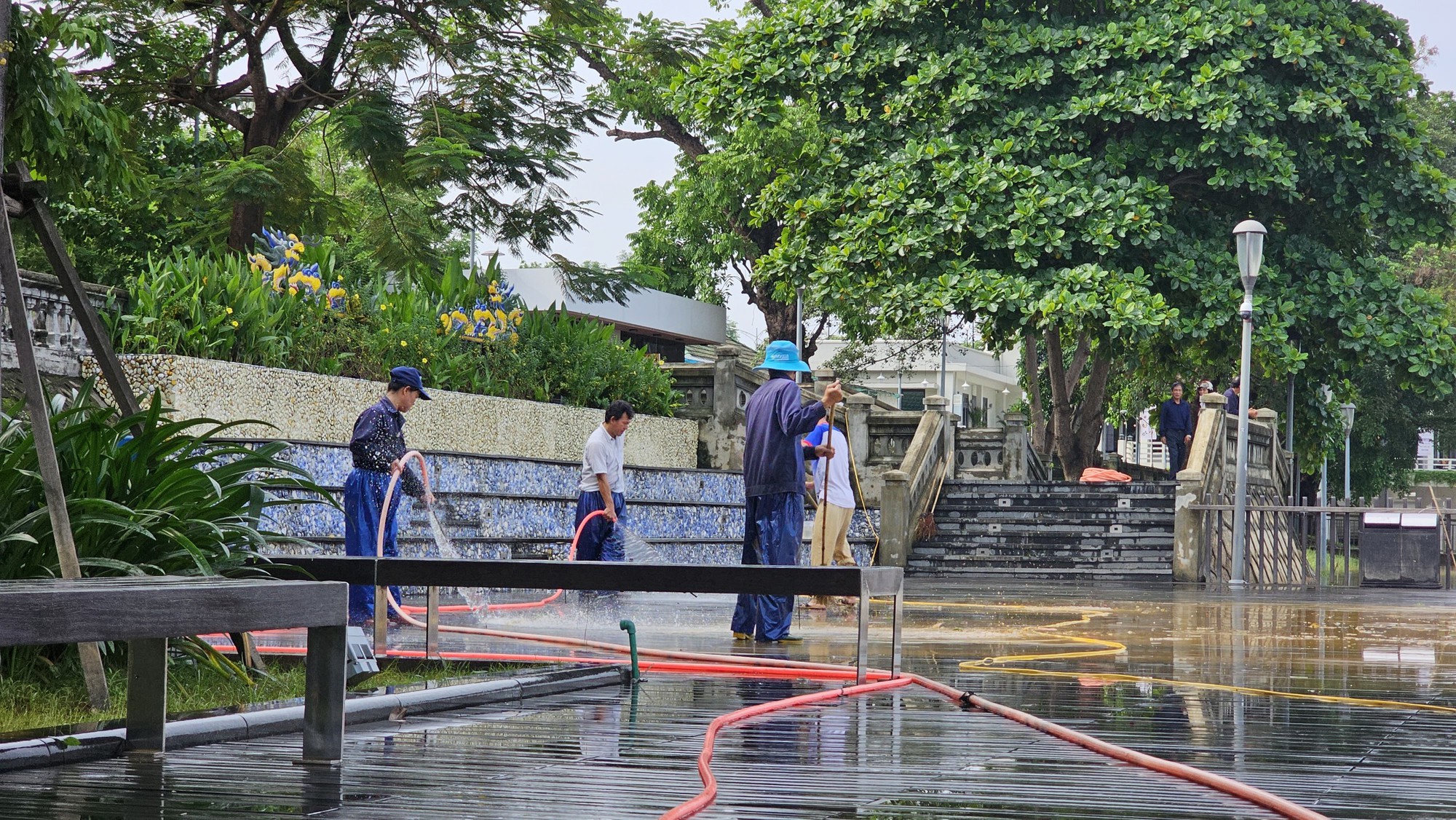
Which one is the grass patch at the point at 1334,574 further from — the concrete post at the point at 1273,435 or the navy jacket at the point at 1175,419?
the navy jacket at the point at 1175,419

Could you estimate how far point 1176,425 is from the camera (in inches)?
1126

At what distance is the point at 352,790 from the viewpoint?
429cm

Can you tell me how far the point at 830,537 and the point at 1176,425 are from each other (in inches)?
595

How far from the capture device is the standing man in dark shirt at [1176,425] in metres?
28.5

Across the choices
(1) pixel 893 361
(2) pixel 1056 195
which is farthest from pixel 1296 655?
(1) pixel 893 361

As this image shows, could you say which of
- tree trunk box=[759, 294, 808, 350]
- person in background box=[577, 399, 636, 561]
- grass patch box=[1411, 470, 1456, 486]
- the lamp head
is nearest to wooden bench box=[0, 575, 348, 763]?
person in background box=[577, 399, 636, 561]

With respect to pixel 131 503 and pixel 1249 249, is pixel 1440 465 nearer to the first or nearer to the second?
pixel 1249 249

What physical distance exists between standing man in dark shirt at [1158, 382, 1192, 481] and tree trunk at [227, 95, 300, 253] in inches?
665

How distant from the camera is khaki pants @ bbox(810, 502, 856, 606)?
14.9 m

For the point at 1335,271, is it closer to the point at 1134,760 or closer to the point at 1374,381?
the point at 1374,381

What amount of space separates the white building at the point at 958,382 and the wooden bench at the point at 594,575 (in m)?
50.0

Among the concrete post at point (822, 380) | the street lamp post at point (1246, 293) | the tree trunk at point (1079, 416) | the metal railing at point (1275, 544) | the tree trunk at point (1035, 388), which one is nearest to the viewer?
the street lamp post at point (1246, 293)

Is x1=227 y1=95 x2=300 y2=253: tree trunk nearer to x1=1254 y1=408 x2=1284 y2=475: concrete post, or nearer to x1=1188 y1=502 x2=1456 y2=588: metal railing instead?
x1=1188 y1=502 x2=1456 y2=588: metal railing

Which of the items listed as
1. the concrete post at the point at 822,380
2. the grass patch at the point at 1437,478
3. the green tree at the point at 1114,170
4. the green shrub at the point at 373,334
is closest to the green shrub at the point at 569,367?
the green shrub at the point at 373,334
